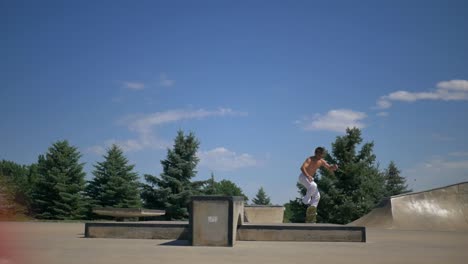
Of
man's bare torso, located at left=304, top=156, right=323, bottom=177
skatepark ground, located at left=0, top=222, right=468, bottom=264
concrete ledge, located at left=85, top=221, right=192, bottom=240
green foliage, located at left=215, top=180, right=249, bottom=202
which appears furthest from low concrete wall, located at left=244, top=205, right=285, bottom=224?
green foliage, located at left=215, top=180, right=249, bottom=202

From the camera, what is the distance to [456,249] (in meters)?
8.52

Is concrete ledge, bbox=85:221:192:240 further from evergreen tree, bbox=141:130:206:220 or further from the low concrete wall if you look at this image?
evergreen tree, bbox=141:130:206:220

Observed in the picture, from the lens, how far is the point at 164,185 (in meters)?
43.0

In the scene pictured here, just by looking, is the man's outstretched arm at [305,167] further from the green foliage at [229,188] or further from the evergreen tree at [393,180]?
the green foliage at [229,188]

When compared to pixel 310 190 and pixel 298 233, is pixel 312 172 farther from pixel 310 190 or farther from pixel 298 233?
pixel 298 233

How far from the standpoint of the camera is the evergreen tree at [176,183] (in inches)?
1646

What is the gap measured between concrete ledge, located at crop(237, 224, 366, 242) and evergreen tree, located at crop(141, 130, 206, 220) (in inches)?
1241

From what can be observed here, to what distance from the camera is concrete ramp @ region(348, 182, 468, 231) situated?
636 inches

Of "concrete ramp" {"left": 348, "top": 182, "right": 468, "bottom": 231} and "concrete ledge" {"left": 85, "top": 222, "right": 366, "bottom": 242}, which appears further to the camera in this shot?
"concrete ramp" {"left": 348, "top": 182, "right": 468, "bottom": 231}

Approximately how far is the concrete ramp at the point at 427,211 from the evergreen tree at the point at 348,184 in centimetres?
2059

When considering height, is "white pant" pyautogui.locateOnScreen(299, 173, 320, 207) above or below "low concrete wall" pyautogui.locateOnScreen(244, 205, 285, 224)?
above

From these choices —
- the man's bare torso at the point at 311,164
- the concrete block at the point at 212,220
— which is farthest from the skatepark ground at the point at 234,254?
the man's bare torso at the point at 311,164

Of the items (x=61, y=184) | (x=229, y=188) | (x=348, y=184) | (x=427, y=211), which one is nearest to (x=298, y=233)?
(x=427, y=211)

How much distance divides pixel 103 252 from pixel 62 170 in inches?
1451
